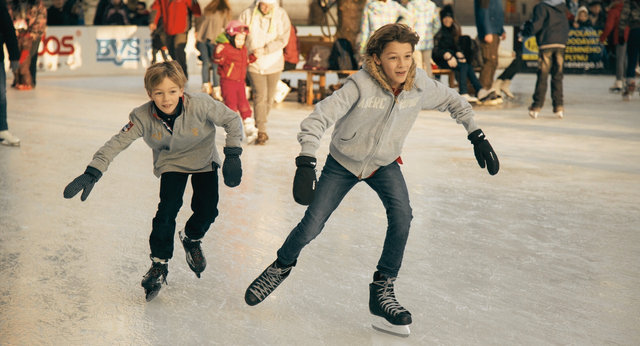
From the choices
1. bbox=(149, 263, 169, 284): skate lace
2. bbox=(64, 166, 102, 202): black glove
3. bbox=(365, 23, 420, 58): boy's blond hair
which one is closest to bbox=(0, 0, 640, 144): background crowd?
bbox=(149, 263, 169, 284): skate lace

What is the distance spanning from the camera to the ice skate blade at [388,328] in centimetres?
254

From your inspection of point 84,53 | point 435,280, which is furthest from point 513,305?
point 84,53

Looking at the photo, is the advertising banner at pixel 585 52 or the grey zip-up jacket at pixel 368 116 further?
the advertising banner at pixel 585 52

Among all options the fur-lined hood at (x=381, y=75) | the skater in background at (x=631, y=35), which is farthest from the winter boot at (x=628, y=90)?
the fur-lined hood at (x=381, y=75)

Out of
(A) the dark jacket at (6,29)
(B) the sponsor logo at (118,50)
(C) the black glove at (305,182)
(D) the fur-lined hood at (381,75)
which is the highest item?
(D) the fur-lined hood at (381,75)

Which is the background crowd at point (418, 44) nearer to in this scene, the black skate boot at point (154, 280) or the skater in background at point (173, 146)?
the skater in background at point (173, 146)

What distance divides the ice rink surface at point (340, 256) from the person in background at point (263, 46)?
1.65ft

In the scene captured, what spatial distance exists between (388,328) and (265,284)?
0.50 metres

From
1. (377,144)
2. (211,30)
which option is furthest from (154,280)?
→ (211,30)

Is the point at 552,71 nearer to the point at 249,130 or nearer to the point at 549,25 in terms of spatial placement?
the point at 549,25

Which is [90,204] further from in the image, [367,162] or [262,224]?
[367,162]

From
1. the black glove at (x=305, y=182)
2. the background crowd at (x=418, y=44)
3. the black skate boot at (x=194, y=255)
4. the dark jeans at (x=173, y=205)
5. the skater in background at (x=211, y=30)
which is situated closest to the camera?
the black glove at (x=305, y=182)

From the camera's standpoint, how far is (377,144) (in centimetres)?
260

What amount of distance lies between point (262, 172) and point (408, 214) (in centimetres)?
298
